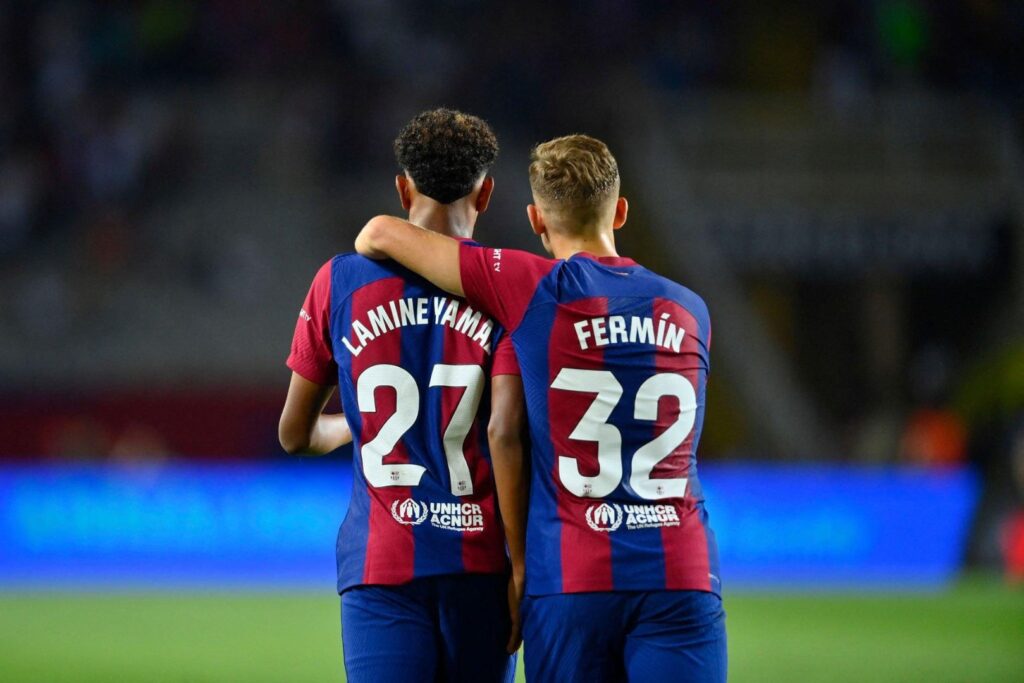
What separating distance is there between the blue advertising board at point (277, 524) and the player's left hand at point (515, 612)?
998 cm

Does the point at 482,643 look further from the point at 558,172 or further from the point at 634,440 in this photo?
the point at 558,172

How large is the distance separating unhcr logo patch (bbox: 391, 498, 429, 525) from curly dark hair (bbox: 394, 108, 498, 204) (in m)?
0.80

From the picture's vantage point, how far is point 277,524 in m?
13.9

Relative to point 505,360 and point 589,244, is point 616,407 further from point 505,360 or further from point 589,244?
point 589,244

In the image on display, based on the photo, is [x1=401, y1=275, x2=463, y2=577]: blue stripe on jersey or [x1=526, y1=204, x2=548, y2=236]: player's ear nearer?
[x1=401, y1=275, x2=463, y2=577]: blue stripe on jersey

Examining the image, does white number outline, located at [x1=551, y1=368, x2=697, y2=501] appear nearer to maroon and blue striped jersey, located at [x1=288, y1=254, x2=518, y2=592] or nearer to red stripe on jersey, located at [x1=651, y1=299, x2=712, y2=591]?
red stripe on jersey, located at [x1=651, y1=299, x2=712, y2=591]

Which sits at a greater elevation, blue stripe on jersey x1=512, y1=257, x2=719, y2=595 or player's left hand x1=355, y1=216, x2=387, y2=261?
player's left hand x1=355, y1=216, x2=387, y2=261

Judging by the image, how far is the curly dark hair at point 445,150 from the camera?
365 centimetres

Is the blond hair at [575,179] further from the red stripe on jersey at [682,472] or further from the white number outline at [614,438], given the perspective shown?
the white number outline at [614,438]

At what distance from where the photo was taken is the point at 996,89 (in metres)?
19.8

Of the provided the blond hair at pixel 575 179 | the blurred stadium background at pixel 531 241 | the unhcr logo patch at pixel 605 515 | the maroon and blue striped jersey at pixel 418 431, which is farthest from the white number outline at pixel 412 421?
the blurred stadium background at pixel 531 241

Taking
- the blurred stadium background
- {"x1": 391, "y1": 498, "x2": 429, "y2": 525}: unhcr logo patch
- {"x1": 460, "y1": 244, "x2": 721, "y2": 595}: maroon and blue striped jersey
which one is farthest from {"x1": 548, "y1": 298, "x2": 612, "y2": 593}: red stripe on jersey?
the blurred stadium background

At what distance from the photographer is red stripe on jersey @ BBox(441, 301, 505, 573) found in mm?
3609

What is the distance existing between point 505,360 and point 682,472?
52cm
